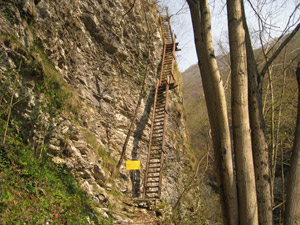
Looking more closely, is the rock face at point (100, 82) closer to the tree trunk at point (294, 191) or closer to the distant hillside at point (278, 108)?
the distant hillside at point (278, 108)

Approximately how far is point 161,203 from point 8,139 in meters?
5.13

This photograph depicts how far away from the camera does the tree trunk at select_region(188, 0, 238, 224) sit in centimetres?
255

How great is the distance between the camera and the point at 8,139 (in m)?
4.12

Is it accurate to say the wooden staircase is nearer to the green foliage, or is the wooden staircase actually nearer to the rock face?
the rock face

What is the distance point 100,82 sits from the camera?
914 centimetres

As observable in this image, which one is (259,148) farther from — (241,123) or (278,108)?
(278,108)

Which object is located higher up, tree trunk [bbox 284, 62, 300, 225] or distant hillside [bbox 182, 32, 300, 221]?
distant hillside [bbox 182, 32, 300, 221]

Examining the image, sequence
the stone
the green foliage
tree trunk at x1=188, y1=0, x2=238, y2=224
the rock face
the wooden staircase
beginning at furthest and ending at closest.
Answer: the wooden staircase, the stone, the rock face, the green foliage, tree trunk at x1=188, y1=0, x2=238, y2=224

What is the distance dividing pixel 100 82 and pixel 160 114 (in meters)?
3.13

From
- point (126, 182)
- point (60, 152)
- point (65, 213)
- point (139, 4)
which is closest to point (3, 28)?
point (60, 152)

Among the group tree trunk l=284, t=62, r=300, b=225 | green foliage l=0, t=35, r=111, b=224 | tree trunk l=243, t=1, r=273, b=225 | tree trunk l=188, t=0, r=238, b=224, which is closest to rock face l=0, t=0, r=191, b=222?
green foliage l=0, t=35, r=111, b=224

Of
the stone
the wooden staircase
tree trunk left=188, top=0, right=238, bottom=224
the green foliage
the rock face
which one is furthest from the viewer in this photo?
the wooden staircase

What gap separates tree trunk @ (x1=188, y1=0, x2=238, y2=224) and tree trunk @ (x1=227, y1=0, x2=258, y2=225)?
0.33ft

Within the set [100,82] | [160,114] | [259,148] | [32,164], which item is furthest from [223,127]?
[160,114]
